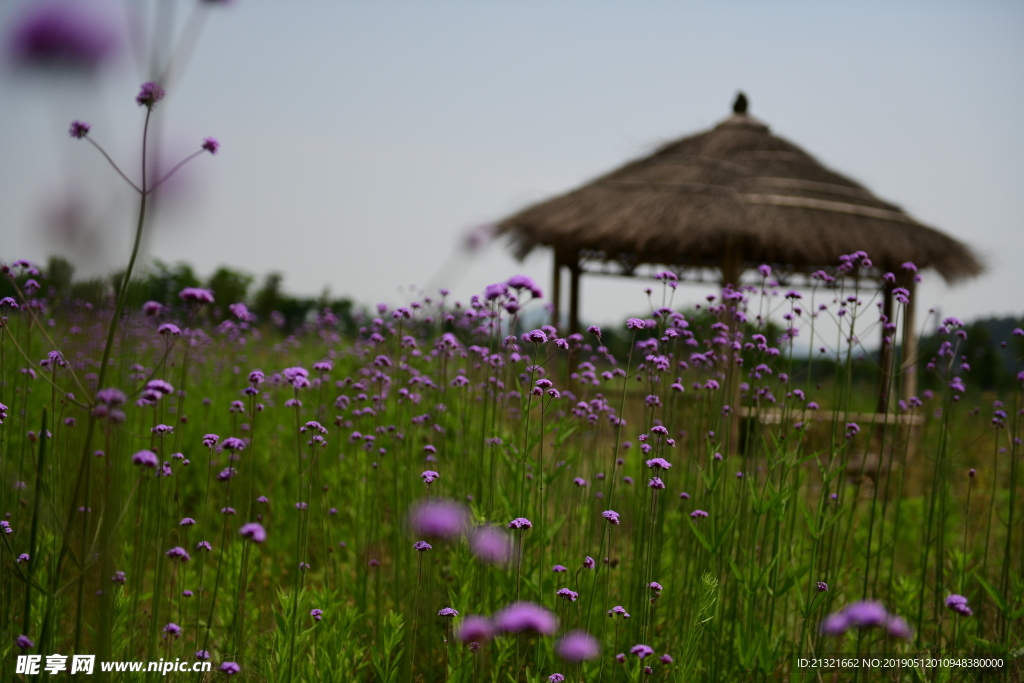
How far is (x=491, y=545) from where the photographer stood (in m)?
2.24

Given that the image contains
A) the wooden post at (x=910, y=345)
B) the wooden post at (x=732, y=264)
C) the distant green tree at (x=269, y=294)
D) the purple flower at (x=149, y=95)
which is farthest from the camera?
the distant green tree at (x=269, y=294)

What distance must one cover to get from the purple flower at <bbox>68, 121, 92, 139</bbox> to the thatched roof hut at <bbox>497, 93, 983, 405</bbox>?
750 centimetres

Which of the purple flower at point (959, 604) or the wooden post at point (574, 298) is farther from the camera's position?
the wooden post at point (574, 298)

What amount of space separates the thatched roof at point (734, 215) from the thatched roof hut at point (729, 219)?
18 millimetres

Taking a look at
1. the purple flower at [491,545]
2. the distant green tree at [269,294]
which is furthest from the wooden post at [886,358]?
the distant green tree at [269,294]

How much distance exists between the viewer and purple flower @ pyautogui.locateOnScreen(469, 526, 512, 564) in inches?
89.0

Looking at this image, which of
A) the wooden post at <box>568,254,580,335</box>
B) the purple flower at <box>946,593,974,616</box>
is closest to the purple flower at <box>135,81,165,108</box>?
the purple flower at <box>946,593,974,616</box>

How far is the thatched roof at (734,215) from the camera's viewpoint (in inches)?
342

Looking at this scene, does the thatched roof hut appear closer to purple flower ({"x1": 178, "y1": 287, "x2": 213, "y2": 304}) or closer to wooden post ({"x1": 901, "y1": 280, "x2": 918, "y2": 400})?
wooden post ({"x1": 901, "y1": 280, "x2": 918, "y2": 400})

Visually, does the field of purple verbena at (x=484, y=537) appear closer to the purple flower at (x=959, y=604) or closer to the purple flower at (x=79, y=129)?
the purple flower at (x=959, y=604)

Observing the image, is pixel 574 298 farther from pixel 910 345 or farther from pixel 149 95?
pixel 149 95

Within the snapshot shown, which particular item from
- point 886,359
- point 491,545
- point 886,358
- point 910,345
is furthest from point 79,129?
point 910,345

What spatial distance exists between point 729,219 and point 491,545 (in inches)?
287

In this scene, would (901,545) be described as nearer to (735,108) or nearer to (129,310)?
(129,310)
